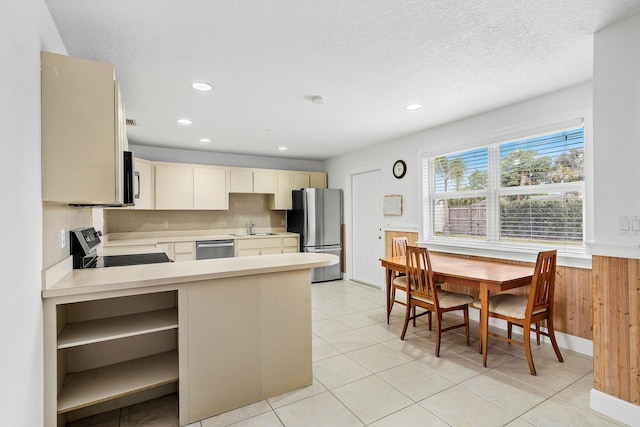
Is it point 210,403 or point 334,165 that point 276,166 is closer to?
point 334,165

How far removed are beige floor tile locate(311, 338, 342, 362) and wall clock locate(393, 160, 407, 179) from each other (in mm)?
2732

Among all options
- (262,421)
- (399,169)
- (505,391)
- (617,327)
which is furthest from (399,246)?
(262,421)

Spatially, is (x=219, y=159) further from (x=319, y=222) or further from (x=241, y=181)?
(x=319, y=222)

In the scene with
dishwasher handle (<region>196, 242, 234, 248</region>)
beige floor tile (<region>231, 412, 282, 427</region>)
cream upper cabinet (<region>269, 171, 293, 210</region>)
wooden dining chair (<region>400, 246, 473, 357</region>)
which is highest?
cream upper cabinet (<region>269, 171, 293, 210</region>)

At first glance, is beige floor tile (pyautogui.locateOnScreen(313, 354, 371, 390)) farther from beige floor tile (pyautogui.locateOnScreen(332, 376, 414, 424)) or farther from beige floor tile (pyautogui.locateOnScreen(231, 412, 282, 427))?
beige floor tile (pyautogui.locateOnScreen(231, 412, 282, 427))

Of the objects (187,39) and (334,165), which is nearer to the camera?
(187,39)

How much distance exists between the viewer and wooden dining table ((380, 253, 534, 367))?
8.73ft

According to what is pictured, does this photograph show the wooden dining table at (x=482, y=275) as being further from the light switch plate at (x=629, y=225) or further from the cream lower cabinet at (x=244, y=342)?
the cream lower cabinet at (x=244, y=342)

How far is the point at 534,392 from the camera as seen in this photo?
89.3 inches

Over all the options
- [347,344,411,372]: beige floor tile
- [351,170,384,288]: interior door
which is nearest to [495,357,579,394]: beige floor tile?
[347,344,411,372]: beige floor tile

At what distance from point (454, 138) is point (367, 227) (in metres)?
2.19

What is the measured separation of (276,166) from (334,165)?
1169 millimetres

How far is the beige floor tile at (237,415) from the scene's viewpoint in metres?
1.94

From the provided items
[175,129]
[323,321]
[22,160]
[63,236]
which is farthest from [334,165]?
[22,160]
